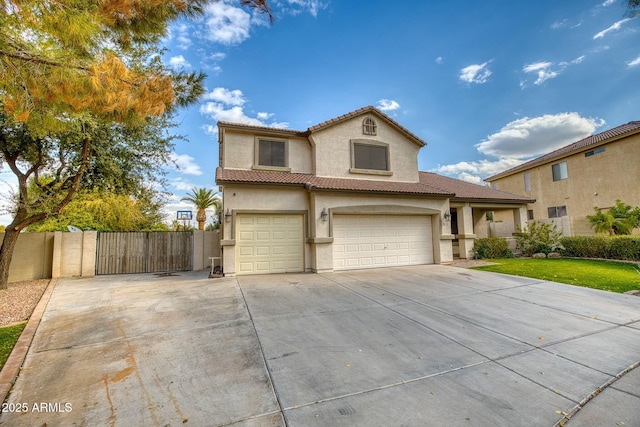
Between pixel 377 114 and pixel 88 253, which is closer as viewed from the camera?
pixel 88 253

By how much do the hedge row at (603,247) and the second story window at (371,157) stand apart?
36.7 feet

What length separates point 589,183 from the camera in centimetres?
1830

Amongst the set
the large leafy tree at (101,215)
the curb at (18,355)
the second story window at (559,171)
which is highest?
the second story window at (559,171)

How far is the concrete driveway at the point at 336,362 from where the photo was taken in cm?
249

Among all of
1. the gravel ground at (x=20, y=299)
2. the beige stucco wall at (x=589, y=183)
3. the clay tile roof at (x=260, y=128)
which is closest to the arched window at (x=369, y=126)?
the clay tile roof at (x=260, y=128)

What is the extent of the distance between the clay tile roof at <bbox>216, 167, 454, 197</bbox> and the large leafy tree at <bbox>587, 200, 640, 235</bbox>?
10023 mm

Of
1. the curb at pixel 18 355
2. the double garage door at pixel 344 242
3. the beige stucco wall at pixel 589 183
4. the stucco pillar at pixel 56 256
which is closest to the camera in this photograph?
the curb at pixel 18 355

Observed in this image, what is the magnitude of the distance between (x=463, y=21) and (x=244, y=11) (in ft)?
37.4

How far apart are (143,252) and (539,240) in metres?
20.7

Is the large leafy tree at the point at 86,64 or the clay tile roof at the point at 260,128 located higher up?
the clay tile roof at the point at 260,128

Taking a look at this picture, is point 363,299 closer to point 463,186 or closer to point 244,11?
point 244,11

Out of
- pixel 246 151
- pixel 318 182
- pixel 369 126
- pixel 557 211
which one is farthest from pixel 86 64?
pixel 557 211

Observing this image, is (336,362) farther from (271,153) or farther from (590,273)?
(590,273)

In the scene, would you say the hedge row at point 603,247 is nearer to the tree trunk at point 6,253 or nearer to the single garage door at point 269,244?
the single garage door at point 269,244
